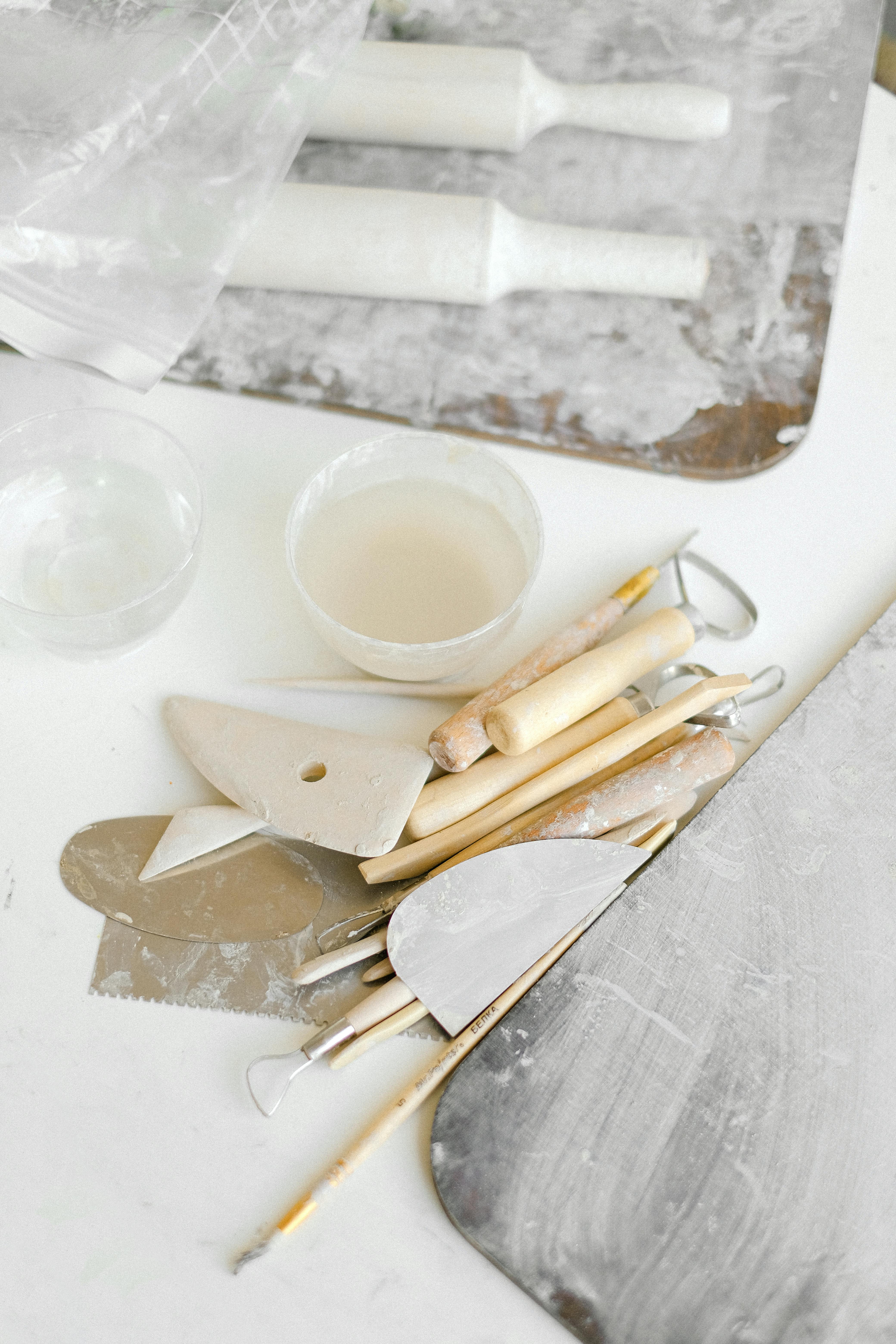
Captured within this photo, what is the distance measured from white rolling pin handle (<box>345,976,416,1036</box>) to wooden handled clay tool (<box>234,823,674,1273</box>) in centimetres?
4

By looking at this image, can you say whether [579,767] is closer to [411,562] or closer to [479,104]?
[411,562]

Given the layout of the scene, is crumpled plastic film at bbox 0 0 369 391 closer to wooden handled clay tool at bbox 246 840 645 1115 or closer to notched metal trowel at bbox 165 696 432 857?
notched metal trowel at bbox 165 696 432 857

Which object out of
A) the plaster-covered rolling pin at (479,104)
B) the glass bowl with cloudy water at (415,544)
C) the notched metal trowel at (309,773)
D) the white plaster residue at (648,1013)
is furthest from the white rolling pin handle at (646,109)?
the white plaster residue at (648,1013)

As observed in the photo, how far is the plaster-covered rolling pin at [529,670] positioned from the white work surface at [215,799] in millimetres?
40

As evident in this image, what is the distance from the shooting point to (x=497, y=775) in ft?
2.12

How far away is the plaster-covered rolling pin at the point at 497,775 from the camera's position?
0.63 m

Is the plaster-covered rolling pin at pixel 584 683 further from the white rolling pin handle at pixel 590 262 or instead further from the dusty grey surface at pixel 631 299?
Result: the white rolling pin handle at pixel 590 262

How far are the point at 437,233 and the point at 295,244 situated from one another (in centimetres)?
11

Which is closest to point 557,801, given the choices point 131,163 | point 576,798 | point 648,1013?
point 576,798

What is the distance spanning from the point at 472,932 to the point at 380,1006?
67 mm

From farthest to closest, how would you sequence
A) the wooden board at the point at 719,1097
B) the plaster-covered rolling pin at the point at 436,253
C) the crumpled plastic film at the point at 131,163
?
the plaster-covered rolling pin at the point at 436,253
the crumpled plastic film at the point at 131,163
the wooden board at the point at 719,1097

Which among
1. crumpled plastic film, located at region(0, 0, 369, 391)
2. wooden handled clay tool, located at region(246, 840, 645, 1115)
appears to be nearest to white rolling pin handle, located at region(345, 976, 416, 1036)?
wooden handled clay tool, located at region(246, 840, 645, 1115)

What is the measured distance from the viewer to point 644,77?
93cm

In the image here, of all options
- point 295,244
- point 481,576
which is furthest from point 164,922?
point 295,244
